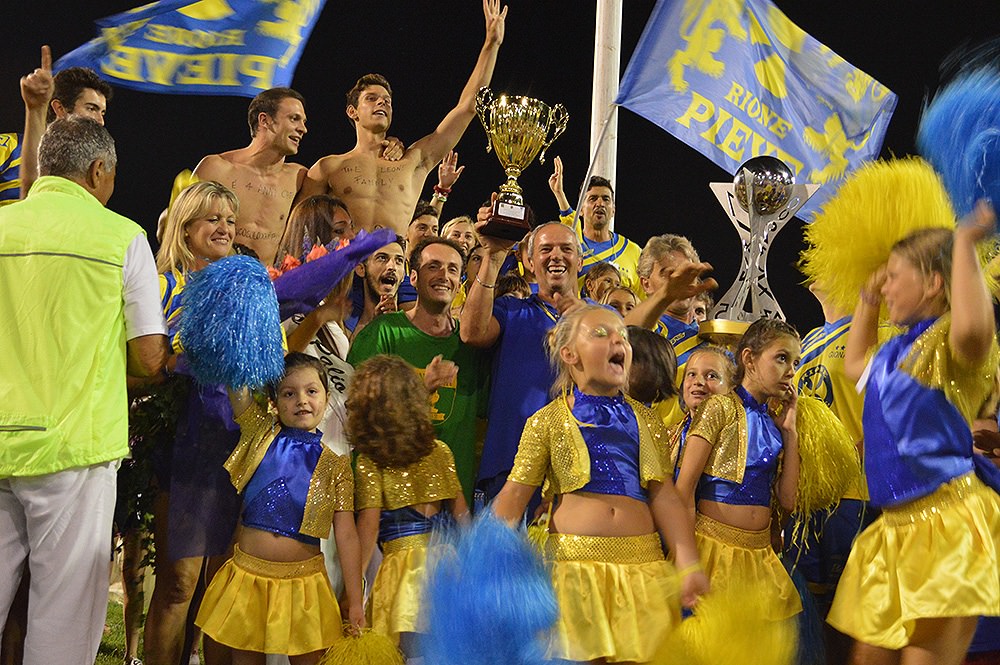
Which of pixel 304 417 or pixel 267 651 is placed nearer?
pixel 267 651

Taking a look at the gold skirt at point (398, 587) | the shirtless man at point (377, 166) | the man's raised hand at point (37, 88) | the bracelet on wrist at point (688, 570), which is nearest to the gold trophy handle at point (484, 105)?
the shirtless man at point (377, 166)

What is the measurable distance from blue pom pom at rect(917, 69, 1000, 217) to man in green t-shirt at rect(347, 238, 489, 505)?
6.44 ft

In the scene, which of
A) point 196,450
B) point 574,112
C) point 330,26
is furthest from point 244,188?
point 574,112

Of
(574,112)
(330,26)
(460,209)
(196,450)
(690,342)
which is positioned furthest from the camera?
(574,112)

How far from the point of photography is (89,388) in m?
3.33

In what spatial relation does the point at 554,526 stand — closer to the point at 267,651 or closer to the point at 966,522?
the point at 267,651

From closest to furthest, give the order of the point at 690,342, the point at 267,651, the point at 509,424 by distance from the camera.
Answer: the point at 267,651 < the point at 509,424 < the point at 690,342

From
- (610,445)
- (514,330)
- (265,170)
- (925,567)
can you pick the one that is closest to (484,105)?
(265,170)

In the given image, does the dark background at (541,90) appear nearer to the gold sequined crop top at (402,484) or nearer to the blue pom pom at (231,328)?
the blue pom pom at (231,328)

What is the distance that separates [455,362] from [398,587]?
1.02m

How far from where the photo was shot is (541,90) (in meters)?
15.2

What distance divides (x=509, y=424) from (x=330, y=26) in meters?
10.1

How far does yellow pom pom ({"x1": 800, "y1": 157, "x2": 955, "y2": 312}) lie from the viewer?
11.4 ft

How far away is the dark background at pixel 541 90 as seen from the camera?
→ 11.4 meters
